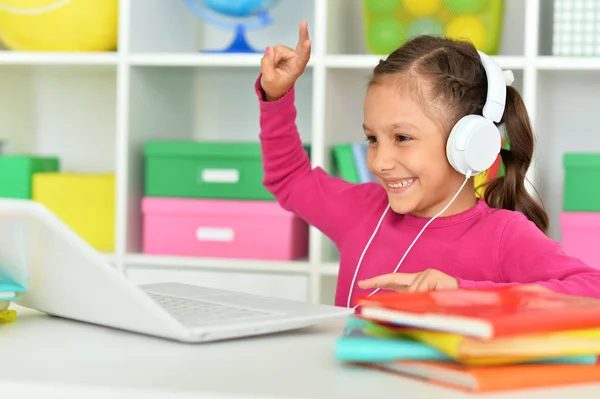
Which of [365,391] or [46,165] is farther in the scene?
[46,165]

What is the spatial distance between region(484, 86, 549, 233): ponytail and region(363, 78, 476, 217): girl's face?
0.42 ft

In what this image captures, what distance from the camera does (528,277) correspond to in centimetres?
120

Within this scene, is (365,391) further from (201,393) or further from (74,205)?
(74,205)

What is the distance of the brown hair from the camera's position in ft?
4.44

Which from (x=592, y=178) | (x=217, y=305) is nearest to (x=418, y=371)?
(x=217, y=305)

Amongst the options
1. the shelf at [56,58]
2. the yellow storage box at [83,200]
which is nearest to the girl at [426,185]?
the shelf at [56,58]

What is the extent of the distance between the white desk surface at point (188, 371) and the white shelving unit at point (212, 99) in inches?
46.8

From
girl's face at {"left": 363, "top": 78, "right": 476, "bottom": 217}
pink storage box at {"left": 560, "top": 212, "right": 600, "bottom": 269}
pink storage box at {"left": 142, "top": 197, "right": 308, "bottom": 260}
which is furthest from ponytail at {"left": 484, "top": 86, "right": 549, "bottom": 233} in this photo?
pink storage box at {"left": 142, "top": 197, "right": 308, "bottom": 260}

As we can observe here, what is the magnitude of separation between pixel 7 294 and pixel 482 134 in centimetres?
66

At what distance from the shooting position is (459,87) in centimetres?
136

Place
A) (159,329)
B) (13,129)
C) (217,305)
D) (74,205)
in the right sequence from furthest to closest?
(13,129), (74,205), (217,305), (159,329)

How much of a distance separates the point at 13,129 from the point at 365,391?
6.88ft

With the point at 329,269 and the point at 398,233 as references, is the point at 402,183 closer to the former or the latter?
the point at 398,233

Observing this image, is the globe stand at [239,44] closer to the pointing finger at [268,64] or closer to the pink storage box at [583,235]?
the pointing finger at [268,64]
